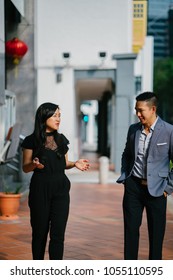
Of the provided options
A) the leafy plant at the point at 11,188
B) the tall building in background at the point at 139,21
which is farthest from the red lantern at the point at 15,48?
the tall building in background at the point at 139,21

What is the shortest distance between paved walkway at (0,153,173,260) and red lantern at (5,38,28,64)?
3649 mm

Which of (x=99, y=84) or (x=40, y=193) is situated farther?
(x=99, y=84)

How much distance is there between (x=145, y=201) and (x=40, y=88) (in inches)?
506

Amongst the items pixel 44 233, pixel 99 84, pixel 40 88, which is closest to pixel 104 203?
pixel 44 233

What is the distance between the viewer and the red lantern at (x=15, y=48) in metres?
12.0

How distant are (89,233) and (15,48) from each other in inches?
255

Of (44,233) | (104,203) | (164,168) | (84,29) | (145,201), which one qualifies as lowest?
(104,203)

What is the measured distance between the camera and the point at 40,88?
1652 cm

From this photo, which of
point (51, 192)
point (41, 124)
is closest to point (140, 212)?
point (51, 192)

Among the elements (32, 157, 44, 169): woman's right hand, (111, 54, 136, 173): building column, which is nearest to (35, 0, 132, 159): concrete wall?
(111, 54, 136, 173): building column

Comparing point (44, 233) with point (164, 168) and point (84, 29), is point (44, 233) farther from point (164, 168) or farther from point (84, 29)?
point (84, 29)

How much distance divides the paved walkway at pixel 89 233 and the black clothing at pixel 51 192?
1.38 meters

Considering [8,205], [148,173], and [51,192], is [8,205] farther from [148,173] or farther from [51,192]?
[148,173]
